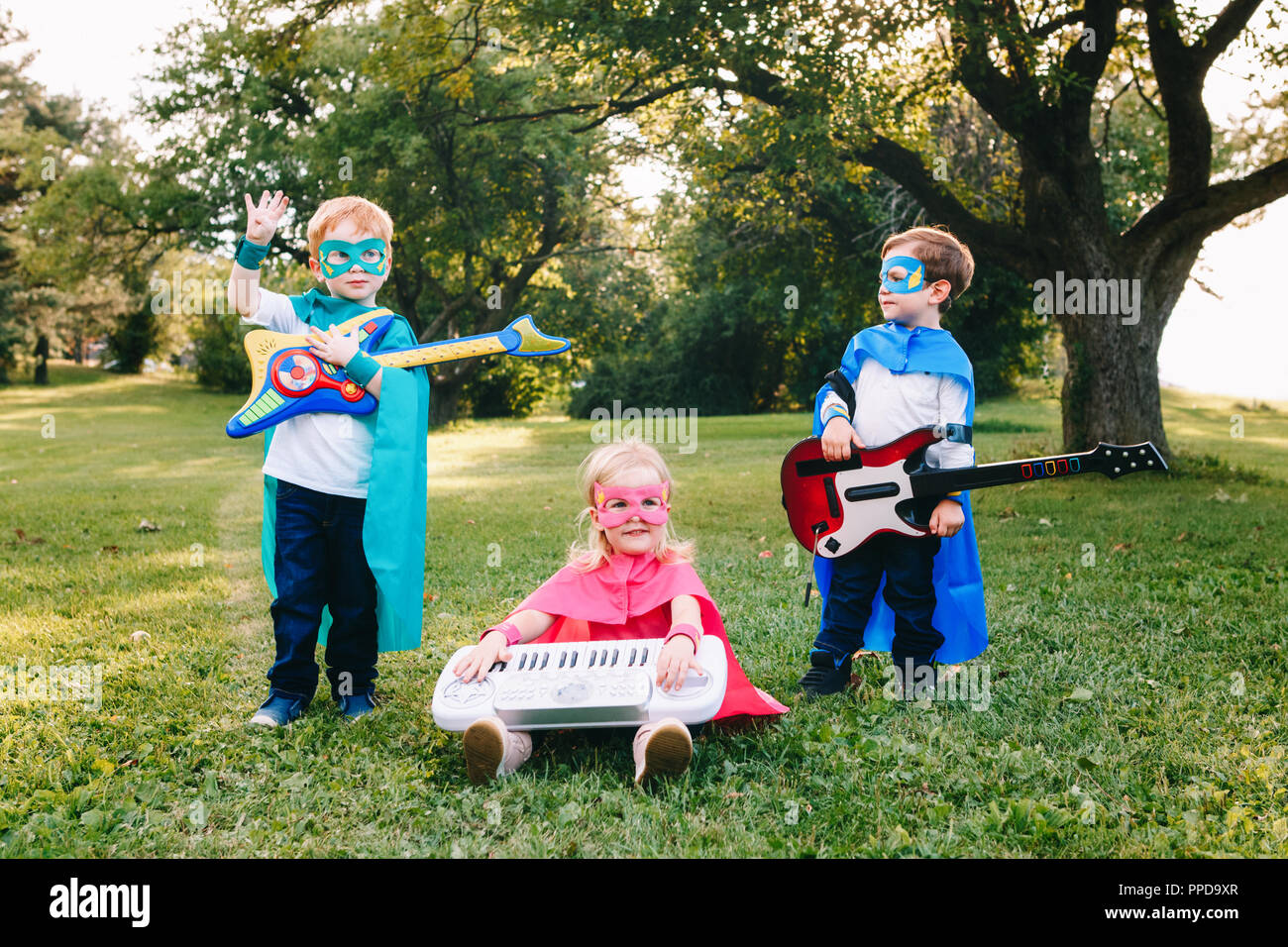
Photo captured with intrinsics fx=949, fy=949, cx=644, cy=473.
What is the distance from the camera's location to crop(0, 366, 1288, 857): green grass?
9.38ft

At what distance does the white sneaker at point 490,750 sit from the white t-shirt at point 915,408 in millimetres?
1882

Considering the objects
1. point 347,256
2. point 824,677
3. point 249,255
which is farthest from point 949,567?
point 249,255

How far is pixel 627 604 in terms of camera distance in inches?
145

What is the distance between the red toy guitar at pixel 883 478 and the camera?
3.64 metres

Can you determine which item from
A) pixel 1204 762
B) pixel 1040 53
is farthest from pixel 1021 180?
pixel 1204 762

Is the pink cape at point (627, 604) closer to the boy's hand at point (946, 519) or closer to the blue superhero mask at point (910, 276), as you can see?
the boy's hand at point (946, 519)

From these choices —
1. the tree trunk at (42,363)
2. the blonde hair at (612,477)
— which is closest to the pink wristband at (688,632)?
the blonde hair at (612,477)

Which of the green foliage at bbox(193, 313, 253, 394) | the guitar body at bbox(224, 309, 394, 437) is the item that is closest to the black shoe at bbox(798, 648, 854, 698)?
the guitar body at bbox(224, 309, 394, 437)

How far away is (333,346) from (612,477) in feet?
4.01

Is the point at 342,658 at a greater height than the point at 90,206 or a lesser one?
lesser

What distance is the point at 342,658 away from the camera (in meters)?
3.98

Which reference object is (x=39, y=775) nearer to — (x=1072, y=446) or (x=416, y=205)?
(x=1072, y=446)

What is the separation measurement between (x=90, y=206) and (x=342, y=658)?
79.7ft
